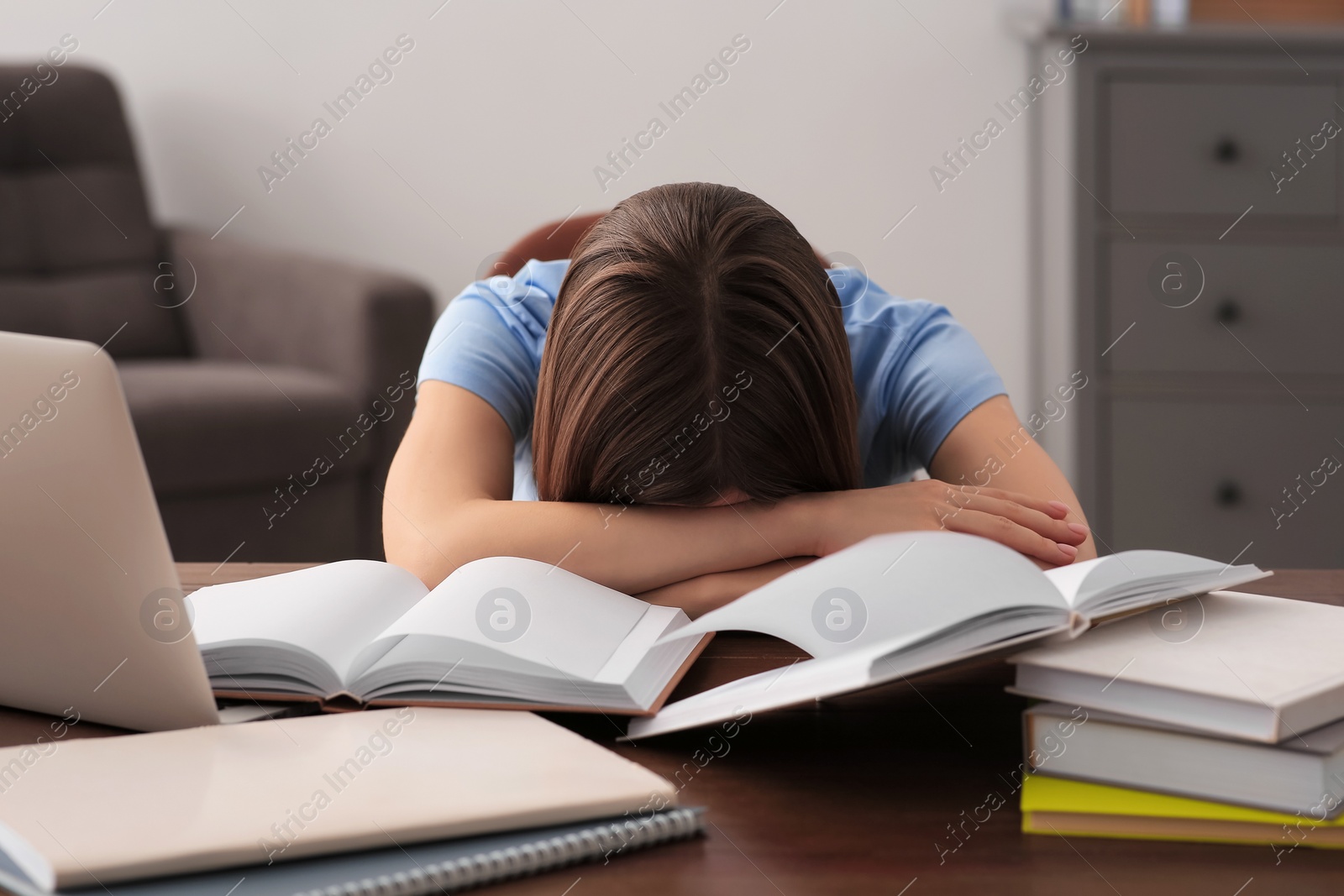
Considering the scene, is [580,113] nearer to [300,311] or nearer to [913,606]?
[300,311]

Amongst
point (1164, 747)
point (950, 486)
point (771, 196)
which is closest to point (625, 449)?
point (950, 486)

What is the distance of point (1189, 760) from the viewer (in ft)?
1.46

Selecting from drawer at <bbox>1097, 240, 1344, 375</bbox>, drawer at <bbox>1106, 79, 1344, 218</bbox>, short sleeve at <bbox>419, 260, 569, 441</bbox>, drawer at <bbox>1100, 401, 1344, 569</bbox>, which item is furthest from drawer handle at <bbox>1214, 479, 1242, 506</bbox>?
short sleeve at <bbox>419, 260, 569, 441</bbox>

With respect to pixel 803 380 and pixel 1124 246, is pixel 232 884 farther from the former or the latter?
pixel 1124 246

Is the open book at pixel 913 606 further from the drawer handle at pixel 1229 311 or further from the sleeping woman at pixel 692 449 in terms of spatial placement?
the drawer handle at pixel 1229 311

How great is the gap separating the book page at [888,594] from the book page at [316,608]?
0.17m

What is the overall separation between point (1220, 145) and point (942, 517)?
5.21 ft

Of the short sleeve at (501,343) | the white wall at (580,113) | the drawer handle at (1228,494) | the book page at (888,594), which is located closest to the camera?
the book page at (888,594)

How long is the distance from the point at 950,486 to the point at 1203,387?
149 centimetres

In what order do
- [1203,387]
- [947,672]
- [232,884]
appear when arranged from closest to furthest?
[232,884] → [947,672] → [1203,387]

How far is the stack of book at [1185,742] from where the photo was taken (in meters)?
0.43

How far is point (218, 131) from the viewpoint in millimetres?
2594

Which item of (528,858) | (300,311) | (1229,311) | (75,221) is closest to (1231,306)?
(1229,311)

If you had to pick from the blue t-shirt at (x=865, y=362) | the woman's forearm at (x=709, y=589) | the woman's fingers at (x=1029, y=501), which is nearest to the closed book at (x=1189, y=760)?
the woman's forearm at (x=709, y=589)
